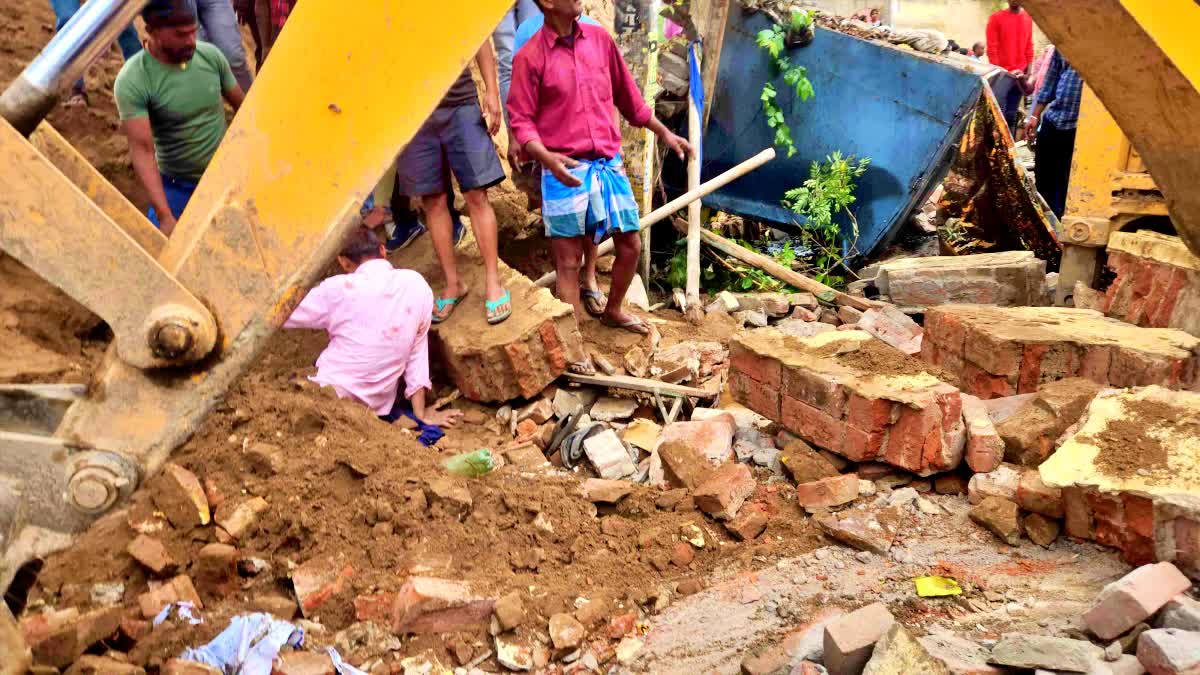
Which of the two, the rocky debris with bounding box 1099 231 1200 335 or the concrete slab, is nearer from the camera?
the rocky debris with bounding box 1099 231 1200 335

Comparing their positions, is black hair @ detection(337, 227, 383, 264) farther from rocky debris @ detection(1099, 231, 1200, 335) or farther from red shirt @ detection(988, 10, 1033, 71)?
red shirt @ detection(988, 10, 1033, 71)

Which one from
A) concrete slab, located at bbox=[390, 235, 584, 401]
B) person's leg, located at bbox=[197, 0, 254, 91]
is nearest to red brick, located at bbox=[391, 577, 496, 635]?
concrete slab, located at bbox=[390, 235, 584, 401]

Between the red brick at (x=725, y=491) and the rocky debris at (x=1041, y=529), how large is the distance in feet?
3.16

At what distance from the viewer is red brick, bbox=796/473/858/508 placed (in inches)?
125

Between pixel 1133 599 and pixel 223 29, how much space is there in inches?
206

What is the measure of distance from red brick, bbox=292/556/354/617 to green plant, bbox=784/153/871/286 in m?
4.99

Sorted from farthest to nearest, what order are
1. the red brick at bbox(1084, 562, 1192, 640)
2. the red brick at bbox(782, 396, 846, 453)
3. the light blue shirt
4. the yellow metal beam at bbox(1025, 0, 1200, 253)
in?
the light blue shirt < the red brick at bbox(782, 396, 846, 453) < the yellow metal beam at bbox(1025, 0, 1200, 253) < the red brick at bbox(1084, 562, 1192, 640)

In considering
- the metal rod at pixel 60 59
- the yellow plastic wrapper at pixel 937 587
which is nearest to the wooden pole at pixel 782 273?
the yellow plastic wrapper at pixel 937 587

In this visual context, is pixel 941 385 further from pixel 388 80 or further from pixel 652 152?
pixel 652 152

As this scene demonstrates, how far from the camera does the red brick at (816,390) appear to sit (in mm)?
3312

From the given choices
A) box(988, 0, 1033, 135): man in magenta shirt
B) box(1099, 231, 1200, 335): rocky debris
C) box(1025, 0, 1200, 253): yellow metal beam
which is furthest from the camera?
box(988, 0, 1033, 135): man in magenta shirt

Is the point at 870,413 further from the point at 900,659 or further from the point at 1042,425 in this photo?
the point at 900,659

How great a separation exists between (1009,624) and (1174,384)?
1.61 meters

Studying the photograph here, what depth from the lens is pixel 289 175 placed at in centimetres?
167
